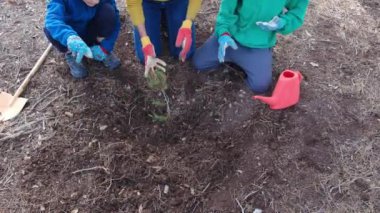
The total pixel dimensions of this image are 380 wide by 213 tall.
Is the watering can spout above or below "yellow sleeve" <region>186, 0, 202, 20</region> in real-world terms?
below

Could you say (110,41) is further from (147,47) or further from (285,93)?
(285,93)

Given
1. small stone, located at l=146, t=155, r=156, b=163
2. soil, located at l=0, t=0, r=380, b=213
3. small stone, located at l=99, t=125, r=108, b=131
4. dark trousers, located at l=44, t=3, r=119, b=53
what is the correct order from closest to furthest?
soil, located at l=0, t=0, r=380, b=213 → small stone, located at l=146, t=155, r=156, b=163 → small stone, located at l=99, t=125, r=108, b=131 → dark trousers, located at l=44, t=3, r=119, b=53

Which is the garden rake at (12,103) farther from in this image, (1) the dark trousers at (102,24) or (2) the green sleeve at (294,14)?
(2) the green sleeve at (294,14)

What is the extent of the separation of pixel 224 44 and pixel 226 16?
16 centimetres

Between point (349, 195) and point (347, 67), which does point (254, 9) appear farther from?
point (349, 195)

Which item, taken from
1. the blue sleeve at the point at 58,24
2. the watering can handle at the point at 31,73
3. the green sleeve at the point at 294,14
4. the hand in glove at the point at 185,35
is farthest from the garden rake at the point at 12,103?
the green sleeve at the point at 294,14

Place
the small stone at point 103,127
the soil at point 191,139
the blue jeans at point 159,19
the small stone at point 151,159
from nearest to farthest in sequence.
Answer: the soil at point 191,139 → the small stone at point 151,159 → the small stone at point 103,127 → the blue jeans at point 159,19

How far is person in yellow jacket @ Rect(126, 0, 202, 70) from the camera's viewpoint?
6.89 feet

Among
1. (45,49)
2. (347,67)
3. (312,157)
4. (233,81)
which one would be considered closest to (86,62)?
(45,49)

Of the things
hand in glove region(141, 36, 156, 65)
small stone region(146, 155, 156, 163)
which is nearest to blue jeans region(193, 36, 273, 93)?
hand in glove region(141, 36, 156, 65)

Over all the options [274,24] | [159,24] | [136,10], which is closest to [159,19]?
[159,24]

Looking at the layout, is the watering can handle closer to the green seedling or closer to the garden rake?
the garden rake

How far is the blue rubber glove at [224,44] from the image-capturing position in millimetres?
2068

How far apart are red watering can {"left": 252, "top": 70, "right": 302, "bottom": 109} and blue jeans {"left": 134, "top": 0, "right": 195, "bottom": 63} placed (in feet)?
1.88
